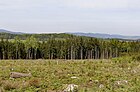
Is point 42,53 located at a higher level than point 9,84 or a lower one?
lower

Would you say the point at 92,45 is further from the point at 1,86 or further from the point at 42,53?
the point at 1,86

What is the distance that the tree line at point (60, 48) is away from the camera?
11519 centimetres

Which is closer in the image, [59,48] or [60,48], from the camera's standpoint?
[59,48]

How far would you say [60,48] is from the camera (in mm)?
122812

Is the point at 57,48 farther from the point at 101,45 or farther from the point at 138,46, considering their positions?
the point at 138,46

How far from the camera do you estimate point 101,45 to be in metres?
132

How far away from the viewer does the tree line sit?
115 metres

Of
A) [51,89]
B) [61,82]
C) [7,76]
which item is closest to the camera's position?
[51,89]

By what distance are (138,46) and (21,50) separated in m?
54.9

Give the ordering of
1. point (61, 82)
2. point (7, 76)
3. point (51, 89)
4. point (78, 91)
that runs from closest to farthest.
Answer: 1. point (78, 91)
2. point (51, 89)
3. point (61, 82)
4. point (7, 76)

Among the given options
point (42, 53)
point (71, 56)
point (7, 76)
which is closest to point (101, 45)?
point (71, 56)

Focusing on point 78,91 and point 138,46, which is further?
point 138,46

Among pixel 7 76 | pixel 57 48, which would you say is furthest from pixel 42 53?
pixel 7 76

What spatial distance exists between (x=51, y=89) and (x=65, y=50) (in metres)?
111
